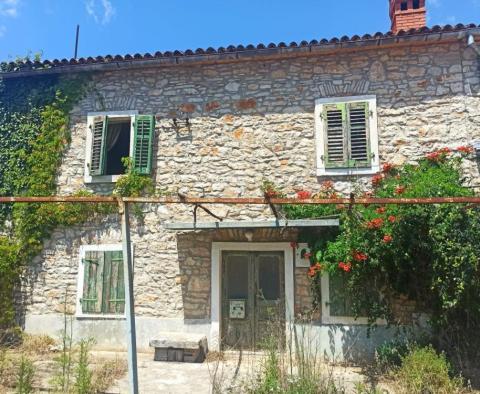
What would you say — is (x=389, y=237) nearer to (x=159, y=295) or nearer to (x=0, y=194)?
(x=159, y=295)

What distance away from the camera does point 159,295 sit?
7914 mm

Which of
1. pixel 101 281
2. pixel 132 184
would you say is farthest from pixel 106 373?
pixel 132 184

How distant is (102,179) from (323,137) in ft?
13.7

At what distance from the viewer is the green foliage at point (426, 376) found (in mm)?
5203

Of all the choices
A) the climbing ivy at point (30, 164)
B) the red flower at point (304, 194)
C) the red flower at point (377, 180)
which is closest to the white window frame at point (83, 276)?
the climbing ivy at point (30, 164)

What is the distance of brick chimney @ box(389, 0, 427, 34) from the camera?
888cm

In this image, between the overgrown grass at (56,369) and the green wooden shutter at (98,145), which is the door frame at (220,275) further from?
the green wooden shutter at (98,145)

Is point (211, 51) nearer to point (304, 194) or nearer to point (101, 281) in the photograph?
point (304, 194)

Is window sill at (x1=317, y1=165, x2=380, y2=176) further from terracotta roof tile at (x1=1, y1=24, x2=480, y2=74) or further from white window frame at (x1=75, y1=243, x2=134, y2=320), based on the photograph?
white window frame at (x1=75, y1=243, x2=134, y2=320)

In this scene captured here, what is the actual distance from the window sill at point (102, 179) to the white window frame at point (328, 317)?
4.19m

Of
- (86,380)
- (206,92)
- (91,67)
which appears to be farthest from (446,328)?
(91,67)

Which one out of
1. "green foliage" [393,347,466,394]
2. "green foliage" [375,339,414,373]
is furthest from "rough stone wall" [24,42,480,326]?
"green foliage" [393,347,466,394]

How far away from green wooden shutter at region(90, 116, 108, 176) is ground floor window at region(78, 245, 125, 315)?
148cm

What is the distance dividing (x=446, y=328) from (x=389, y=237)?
1.81 m
